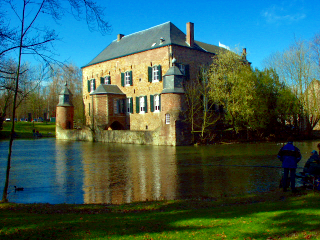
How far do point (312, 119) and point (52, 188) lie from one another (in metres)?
31.8

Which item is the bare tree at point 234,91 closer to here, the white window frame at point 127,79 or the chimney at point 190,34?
the chimney at point 190,34

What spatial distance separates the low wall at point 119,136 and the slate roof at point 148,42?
9.71m

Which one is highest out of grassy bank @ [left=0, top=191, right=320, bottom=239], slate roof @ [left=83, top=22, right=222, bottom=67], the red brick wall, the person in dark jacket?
slate roof @ [left=83, top=22, right=222, bottom=67]

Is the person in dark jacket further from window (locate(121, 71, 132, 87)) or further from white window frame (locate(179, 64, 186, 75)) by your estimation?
window (locate(121, 71, 132, 87))

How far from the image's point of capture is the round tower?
42.1 m

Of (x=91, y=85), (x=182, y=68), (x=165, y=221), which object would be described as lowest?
(x=165, y=221)

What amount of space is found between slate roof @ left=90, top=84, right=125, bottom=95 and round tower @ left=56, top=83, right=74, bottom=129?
344 inches

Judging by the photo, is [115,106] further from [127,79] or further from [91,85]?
[91,85]

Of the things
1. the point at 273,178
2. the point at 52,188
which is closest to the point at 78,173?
the point at 52,188

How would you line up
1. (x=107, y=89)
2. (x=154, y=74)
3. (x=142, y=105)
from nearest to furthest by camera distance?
(x=154, y=74), (x=142, y=105), (x=107, y=89)

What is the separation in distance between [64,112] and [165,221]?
39528mm

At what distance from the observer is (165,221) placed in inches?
199

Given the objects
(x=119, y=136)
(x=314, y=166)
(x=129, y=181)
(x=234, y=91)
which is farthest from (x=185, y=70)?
(x=314, y=166)

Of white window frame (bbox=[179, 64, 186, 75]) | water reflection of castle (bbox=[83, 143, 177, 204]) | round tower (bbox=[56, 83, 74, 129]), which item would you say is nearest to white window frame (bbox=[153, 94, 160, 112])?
white window frame (bbox=[179, 64, 186, 75])
